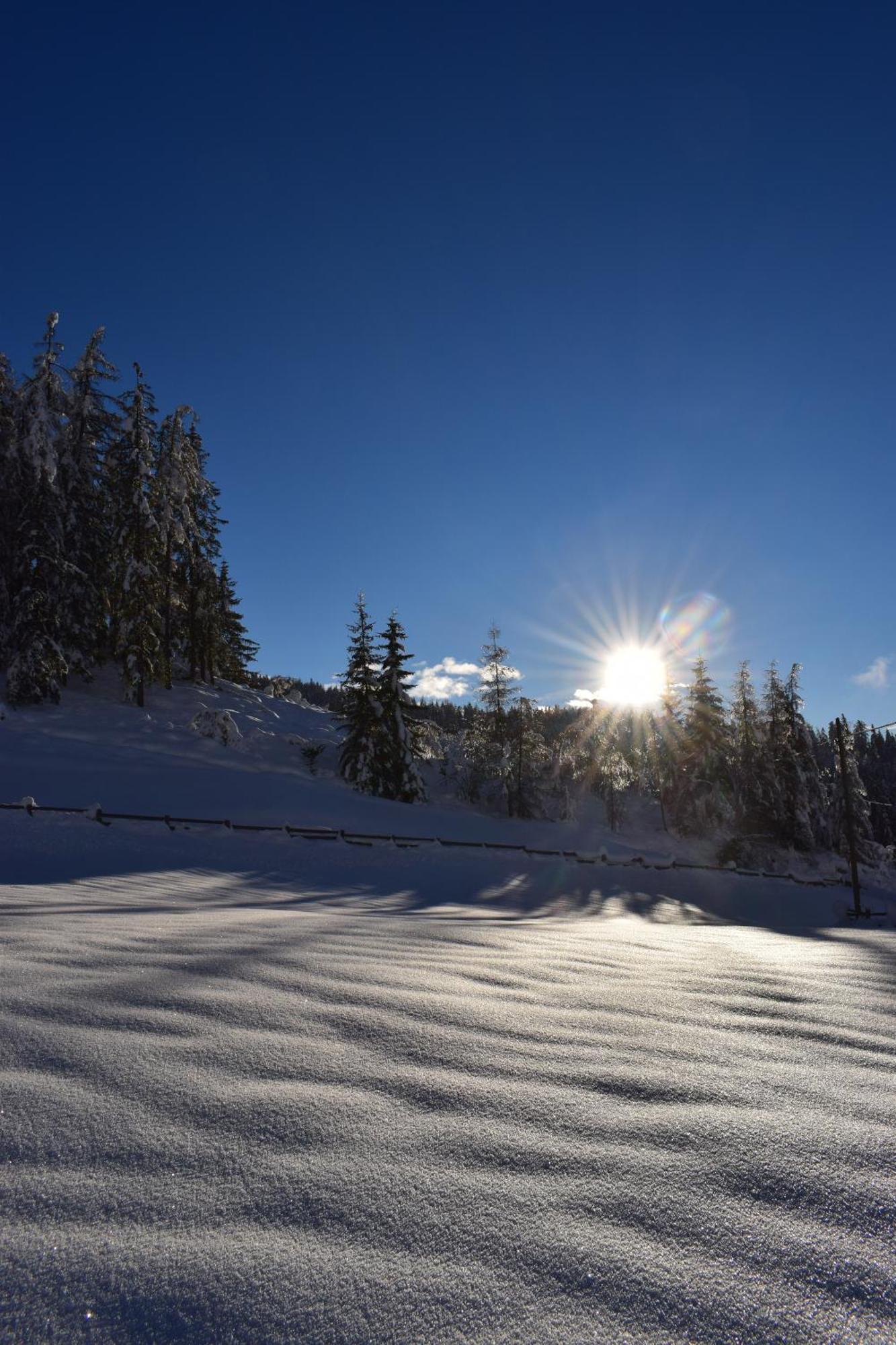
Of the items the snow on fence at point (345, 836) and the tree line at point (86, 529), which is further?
the tree line at point (86, 529)

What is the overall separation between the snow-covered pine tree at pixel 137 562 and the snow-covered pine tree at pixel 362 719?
29.3ft

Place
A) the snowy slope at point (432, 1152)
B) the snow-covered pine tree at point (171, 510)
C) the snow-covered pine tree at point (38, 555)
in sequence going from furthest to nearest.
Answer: the snow-covered pine tree at point (171, 510) < the snow-covered pine tree at point (38, 555) < the snowy slope at point (432, 1152)

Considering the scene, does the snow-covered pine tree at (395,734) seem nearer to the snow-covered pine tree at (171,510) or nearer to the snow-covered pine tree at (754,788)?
the snow-covered pine tree at (171,510)

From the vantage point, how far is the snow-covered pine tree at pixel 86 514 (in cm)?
2644

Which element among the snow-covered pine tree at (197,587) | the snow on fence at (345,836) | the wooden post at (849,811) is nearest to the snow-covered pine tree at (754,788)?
the snow on fence at (345,836)

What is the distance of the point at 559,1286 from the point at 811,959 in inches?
180

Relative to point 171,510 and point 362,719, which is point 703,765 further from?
point 171,510

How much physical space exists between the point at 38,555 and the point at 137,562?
147 inches

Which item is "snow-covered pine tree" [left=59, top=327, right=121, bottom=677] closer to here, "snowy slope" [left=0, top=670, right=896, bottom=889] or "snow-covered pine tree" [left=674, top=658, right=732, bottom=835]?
"snowy slope" [left=0, top=670, right=896, bottom=889]

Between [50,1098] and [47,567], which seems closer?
[50,1098]

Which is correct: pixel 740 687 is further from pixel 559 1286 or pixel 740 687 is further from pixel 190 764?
pixel 559 1286

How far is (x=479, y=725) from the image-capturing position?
102ft

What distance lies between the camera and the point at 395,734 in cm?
2788

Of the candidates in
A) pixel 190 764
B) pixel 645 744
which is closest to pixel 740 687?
pixel 645 744
